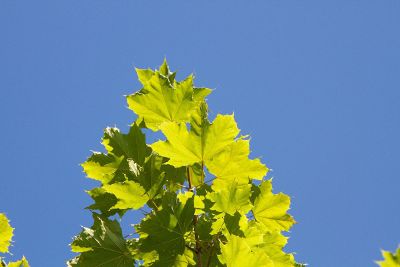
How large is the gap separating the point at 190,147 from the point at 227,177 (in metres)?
0.34

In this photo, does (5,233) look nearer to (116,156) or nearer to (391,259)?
(116,156)

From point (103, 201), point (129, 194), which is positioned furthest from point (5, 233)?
point (129, 194)

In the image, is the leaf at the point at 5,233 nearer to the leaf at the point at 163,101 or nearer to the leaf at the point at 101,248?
the leaf at the point at 101,248

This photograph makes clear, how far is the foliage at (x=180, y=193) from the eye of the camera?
2688 millimetres

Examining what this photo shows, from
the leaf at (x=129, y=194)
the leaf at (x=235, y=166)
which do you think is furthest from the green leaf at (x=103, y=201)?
the leaf at (x=235, y=166)

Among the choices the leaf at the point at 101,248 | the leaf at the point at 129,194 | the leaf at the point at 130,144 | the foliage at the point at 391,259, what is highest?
the leaf at the point at 130,144

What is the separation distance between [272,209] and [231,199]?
0.69m

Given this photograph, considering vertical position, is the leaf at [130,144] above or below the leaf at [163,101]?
below

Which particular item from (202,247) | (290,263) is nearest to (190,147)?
(202,247)

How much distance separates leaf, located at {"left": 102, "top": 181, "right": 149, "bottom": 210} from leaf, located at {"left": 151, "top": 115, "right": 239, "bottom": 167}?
256 millimetres

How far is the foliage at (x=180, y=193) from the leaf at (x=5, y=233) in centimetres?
122

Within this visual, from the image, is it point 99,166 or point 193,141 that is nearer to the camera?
point 193,141

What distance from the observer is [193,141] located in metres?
2.81

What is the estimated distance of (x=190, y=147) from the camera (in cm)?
283
